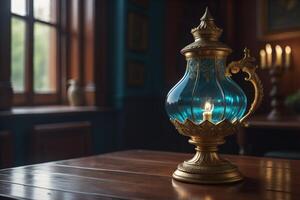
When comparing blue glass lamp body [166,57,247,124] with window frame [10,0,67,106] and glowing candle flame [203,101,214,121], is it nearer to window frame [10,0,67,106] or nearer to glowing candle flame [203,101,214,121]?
glowing candle flame [203,101,214,121]

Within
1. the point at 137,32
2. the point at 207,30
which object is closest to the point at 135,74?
the point at 137,32

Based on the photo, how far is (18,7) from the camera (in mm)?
2895

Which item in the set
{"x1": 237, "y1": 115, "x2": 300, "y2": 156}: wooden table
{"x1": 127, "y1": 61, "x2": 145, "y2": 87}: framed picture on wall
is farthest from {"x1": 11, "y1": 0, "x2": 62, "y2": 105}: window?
{"x1": 237, "y1": 115, "x2": 300, "y2": 156}: wooden table

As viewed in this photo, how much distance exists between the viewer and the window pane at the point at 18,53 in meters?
2.89

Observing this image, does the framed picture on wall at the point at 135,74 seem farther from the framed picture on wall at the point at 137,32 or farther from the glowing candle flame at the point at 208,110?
the glowing candle flame at the point at 208,110

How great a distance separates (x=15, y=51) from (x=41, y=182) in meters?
1.93

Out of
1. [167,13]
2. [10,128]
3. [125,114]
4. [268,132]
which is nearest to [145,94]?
[125,114]

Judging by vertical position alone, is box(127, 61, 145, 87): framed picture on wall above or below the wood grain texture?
above

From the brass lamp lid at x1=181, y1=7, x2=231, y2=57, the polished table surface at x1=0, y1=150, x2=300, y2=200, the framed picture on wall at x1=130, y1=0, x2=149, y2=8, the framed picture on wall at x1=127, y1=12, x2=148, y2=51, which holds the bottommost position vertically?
the polished table surface at x1=0, y1=150, x2=300, y2=200

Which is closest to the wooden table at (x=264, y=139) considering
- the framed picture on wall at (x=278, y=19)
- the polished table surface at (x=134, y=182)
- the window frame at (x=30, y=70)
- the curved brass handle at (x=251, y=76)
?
the framed picture on wall at (x=278, y=19)

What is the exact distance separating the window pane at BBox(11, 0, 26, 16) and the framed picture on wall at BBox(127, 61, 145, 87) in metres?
0.91

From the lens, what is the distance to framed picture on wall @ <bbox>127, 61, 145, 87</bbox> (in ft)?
11.1

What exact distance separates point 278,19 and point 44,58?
6.96ft

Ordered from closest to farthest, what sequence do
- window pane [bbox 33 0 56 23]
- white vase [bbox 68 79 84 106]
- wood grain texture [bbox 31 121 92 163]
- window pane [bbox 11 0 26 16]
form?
1. wood grain texture [bbox 31 121 92 163]
2. window pane [bbox 11 0 26 16]
3. window pane [bbox 33 0 56 23]
4. white vase [bbox 68 79 84 106]
